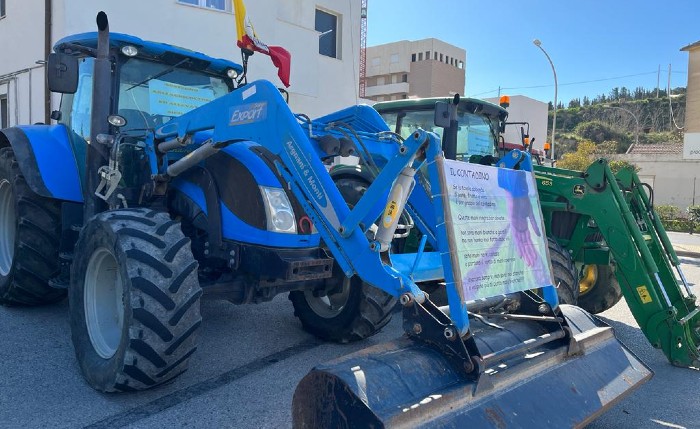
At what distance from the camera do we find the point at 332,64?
52.5 feet

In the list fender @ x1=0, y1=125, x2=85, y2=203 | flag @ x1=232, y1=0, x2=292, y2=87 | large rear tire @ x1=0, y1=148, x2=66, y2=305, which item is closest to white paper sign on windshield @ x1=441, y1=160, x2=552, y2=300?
flag @ x1=232, y1=0, x2=292, y2=87

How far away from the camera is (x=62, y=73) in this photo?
3.89m

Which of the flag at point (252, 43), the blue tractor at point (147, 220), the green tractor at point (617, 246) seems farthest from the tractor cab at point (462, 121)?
the blue tractor at point (147, 220)

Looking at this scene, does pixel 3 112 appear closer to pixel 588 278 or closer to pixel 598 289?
pixel 588 278

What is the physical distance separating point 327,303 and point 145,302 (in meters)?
2.01

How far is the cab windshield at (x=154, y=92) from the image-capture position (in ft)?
14.8

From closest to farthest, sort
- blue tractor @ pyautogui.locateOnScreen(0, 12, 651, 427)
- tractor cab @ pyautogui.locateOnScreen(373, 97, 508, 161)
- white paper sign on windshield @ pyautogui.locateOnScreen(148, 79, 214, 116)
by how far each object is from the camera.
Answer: blue tractor @ pyautogui.locateOnScreen(0, 12, 651, 427) → white paper sign on windshield @ pyautogui.locateOnScreen(148, 79, 214, 116) → tractor cab @ pyautogui.locateOnScreen(373, 97, 508, 161)

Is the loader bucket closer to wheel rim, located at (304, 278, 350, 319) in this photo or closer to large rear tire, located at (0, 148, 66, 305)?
wheel rim, located at (304, 278, 350, 319)

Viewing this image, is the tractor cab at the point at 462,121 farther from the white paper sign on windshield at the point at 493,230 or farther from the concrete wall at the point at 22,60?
the concrete wall at the point at 22,60

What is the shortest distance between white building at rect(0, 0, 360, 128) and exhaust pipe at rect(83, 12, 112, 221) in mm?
7367

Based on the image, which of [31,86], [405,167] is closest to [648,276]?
[405,167]

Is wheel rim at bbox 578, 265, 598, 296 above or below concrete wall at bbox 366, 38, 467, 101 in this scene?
below

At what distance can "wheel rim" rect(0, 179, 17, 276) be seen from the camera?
5.38 meters

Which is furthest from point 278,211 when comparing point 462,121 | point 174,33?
point 174,33
